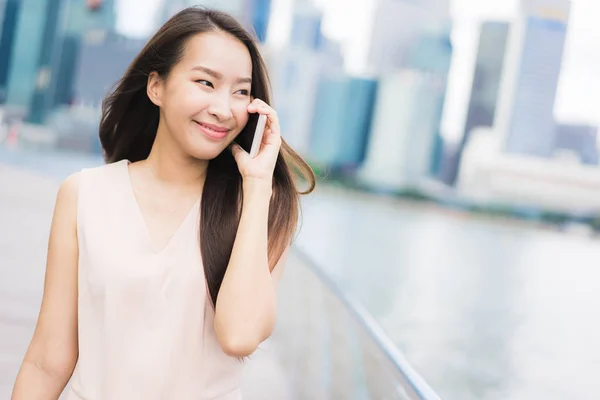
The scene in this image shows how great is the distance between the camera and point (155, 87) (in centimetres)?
91

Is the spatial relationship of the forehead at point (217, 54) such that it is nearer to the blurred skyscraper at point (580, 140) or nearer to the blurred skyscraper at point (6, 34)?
the blurred skyscraper at point (6, 34)

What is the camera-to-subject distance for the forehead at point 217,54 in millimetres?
841

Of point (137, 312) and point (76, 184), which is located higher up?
point (76, 184)

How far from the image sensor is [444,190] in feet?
72.6

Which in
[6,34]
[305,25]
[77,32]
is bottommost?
[6,34]

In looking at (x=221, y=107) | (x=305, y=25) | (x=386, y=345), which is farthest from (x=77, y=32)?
(x=221, y=107)

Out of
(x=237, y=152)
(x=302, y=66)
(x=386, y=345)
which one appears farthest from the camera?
A: (x=302, y=66)

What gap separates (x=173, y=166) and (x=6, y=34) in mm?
13150

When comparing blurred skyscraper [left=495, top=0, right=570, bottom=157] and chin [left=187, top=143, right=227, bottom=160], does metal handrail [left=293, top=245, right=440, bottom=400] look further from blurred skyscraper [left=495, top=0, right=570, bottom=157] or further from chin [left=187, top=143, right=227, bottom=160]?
blurred skyscraper [left=495, top=0, right=570, bottom=157]

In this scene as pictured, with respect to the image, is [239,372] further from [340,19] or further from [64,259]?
[340,19]

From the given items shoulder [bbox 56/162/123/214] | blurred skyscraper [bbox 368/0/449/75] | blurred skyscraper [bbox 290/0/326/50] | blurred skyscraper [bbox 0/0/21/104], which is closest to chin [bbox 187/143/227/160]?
shoulder [bbox 56/162/123/214]

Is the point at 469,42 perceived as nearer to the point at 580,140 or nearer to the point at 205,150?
the point at 580,140

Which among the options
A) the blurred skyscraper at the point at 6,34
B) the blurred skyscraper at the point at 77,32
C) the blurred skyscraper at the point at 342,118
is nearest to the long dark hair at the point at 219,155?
the blurred skyscraper at the point at 6,34

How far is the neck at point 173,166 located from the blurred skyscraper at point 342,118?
19.1 meters
